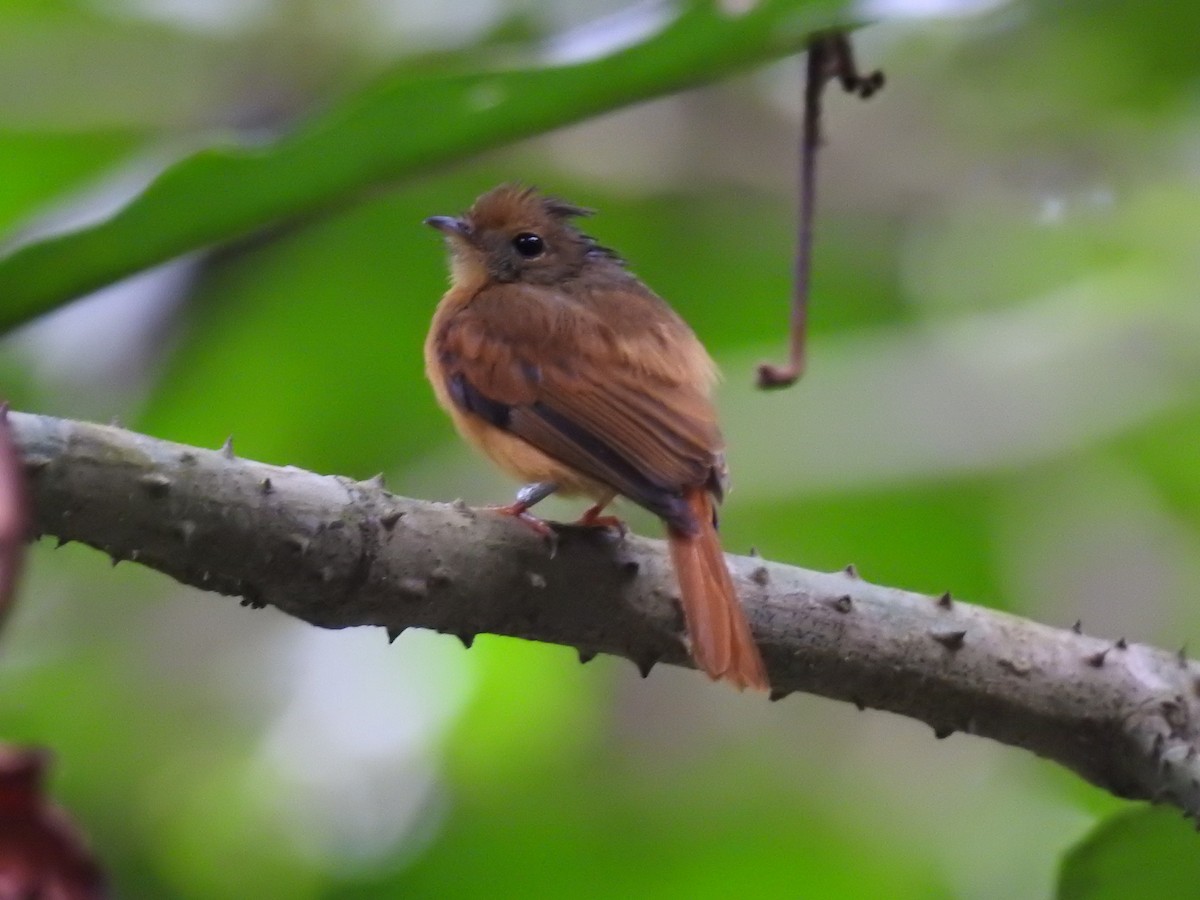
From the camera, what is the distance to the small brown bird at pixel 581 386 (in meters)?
2.81

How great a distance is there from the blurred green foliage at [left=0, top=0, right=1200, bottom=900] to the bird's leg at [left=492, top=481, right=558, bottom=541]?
807mm

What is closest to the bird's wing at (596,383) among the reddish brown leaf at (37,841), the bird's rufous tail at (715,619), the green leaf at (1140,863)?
the bird's rufous tail at (715,619)

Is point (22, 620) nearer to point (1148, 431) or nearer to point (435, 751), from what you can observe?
point (435, 751)

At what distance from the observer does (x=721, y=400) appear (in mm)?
5051

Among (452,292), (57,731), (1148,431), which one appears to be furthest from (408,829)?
(1148,431)

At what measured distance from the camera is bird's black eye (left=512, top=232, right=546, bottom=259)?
3879 mm

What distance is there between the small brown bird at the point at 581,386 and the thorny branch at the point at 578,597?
12cm

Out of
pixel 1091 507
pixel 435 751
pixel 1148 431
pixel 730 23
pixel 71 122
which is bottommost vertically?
pixel 435 751

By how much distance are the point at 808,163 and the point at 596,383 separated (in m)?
0.67

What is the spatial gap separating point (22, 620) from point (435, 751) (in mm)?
1157

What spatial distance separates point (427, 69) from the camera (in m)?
4.38

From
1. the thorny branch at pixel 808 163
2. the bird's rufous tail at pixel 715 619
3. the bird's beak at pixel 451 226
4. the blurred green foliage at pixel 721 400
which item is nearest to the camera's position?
the bird's rufous tail at pixel 715 619

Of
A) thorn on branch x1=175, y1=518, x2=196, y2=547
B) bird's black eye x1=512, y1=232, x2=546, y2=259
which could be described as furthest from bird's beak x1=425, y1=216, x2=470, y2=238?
thorn on branch x1=175, y1=518, x2=196, y2=547

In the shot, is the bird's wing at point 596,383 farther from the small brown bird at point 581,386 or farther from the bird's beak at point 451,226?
the bird's beak at point 451,226
